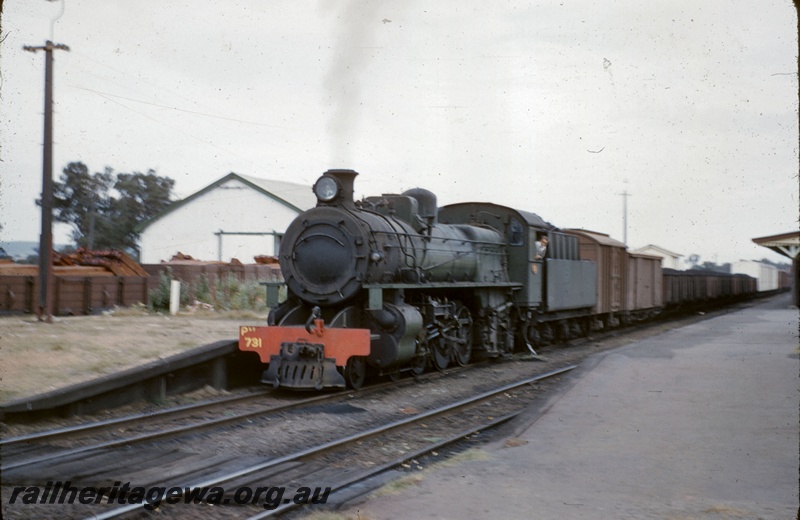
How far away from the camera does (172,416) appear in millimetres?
9133

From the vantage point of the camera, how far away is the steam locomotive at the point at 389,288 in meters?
10.9

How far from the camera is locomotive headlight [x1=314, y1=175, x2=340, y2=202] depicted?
1154 centimetres

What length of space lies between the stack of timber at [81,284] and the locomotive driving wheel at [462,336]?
11493mm

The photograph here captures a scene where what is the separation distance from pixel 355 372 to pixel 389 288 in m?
1.47

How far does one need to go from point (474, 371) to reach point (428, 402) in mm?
3580

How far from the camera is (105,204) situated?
144 feet

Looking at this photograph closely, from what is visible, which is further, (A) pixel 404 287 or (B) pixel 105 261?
(B) pixel 105 261

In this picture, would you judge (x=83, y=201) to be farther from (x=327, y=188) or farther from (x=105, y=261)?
Result: (x=327, y=188)

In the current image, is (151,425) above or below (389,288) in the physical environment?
below

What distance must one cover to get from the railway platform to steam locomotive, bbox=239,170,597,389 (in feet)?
8.91

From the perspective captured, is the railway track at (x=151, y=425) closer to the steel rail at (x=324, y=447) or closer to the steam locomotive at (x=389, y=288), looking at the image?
the steam locomotive at (x=389, y=288)

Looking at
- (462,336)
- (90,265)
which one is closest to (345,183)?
(462,336)

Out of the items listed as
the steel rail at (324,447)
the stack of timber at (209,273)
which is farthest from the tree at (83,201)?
the steel rail at (324,447)

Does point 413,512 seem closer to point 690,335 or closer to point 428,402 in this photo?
point 428,402
